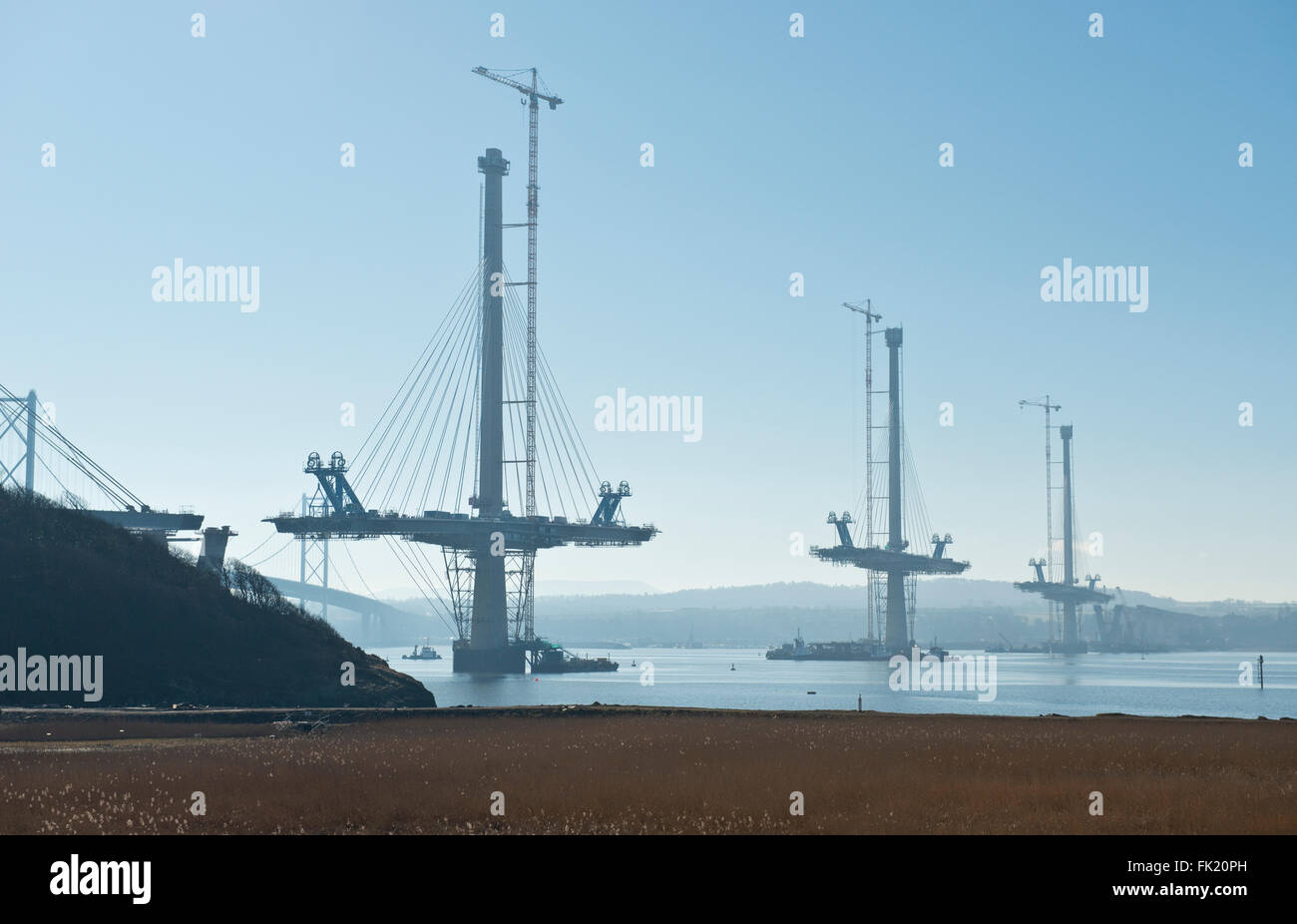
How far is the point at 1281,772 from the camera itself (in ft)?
93.8

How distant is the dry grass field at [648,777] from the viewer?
69.8ft

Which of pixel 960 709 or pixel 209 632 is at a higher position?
pixel 209 632

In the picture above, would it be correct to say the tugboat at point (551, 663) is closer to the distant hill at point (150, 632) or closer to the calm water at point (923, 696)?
the calm water at point (923, 696)

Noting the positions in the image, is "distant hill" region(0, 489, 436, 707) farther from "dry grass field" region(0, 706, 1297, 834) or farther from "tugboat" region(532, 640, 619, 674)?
"tugboat" region(532, 640, 619, 674)

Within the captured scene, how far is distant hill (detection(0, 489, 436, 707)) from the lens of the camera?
62781 mm

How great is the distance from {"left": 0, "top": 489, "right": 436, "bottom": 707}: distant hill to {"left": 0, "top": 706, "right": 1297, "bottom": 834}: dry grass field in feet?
56.9

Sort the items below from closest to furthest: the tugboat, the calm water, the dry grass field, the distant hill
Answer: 1. the dry grass field
2. the distant hill
3. the calm water
4. the tugboat

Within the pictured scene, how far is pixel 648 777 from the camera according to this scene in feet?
90.0

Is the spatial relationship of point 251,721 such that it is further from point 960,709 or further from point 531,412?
point 531,412

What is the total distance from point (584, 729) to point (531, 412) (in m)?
127

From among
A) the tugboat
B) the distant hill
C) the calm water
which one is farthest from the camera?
the tugboat

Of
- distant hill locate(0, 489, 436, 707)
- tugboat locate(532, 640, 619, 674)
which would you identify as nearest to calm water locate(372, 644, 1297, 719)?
distant hill locate(0, 489, 436, 707)
